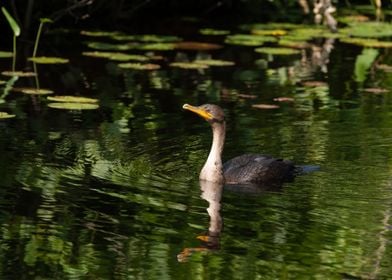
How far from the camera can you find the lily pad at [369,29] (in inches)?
739

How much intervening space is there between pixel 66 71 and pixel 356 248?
25.3 ft

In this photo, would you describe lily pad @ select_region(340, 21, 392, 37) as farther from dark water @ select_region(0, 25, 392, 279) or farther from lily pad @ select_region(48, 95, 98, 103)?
lily pad @ select_region(48, 95, 98, 103)

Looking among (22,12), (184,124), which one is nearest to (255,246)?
(184,124)

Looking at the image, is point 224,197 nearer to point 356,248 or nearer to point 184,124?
point 356,248

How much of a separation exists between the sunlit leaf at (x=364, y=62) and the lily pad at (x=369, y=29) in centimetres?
78

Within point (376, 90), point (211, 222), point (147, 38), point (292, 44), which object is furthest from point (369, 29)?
point (211, 222)

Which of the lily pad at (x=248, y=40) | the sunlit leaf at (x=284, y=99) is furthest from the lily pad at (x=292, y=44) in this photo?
the sunlit leaf at (x=284, y=99)

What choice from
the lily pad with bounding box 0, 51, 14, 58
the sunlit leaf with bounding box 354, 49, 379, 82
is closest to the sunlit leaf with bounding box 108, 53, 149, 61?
the lily pad with bounding box 0, 51, 14, 58

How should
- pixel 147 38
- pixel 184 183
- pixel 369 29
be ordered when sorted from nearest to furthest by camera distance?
pixel 184 183, pixel 147 38, pixel 369 29

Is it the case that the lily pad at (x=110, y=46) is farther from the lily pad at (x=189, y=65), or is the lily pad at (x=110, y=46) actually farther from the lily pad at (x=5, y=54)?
the lily pad at (x=5, y=54)

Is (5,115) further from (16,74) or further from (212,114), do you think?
(212,114)

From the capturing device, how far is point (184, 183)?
1021cm

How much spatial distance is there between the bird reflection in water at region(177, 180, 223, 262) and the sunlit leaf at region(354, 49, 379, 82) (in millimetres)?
5738

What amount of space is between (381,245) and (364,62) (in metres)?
8.73
